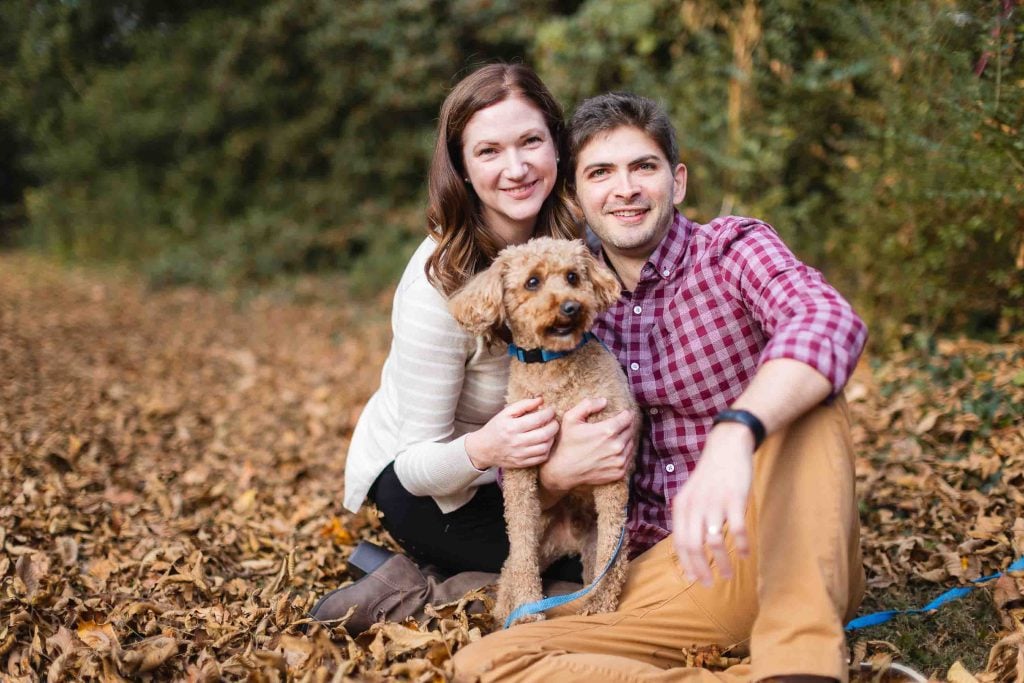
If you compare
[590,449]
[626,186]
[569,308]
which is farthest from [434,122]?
[590,449]

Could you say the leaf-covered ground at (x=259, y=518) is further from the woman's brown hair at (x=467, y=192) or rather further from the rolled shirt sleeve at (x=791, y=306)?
the woman's brown hair at (x=467, y=192)

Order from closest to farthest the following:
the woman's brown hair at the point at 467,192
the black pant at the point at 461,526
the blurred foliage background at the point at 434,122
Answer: the woman's brown hair at the point at 467,192 → the black pant at the point at 461,526 → the blurred foliage background at the point at 434,122

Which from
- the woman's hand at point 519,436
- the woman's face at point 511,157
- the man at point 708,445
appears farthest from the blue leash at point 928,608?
the woman's face at point 511,157

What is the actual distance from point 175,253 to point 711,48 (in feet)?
27.7

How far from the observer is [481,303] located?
2.55 metres

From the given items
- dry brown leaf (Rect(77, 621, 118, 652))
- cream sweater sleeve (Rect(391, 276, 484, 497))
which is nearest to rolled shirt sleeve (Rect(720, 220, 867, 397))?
cream sweater sleeve (Rect(391, 276, 484, 497))

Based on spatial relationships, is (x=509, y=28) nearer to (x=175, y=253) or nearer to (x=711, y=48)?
(x=711, y=48)

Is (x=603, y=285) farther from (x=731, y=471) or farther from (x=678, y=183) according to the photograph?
(x=731, y=471)

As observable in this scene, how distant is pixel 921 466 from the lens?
3768 millimetres

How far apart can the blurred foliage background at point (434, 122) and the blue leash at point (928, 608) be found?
1.61 m

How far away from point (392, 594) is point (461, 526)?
34 centimetres

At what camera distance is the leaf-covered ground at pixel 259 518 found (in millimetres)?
2602

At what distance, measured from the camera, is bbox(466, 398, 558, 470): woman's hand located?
256 cm

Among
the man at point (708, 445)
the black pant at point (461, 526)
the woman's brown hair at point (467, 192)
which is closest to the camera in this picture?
the man at point (708, 445)
